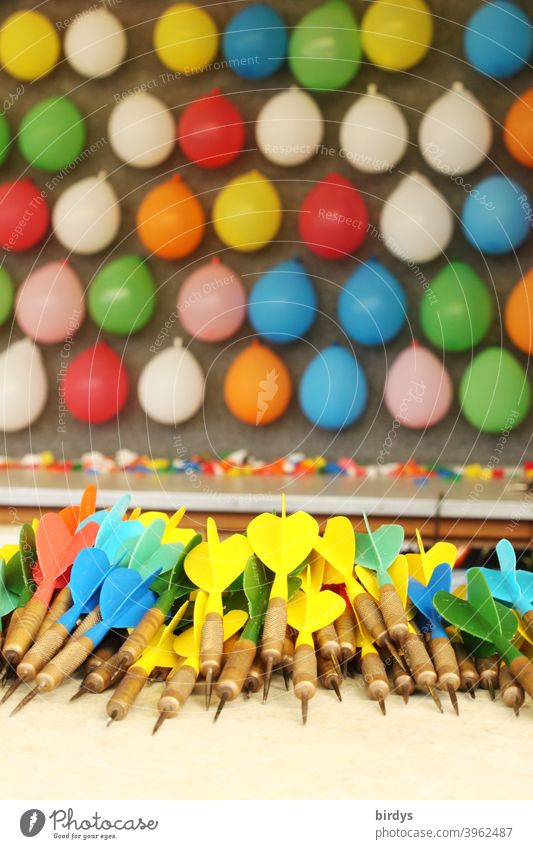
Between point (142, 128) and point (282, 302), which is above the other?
point (142, 128)

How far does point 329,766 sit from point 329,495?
151 cm

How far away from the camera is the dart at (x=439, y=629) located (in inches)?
27.3

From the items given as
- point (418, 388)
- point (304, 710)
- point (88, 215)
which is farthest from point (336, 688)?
point (88, 215)

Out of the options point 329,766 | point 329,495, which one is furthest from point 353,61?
point 329,766

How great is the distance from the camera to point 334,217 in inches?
83.8

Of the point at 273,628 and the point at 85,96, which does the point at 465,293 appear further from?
the point at 273,628

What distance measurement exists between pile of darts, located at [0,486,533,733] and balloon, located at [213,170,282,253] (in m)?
1.37

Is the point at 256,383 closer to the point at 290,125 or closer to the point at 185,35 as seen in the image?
the point at 290,125

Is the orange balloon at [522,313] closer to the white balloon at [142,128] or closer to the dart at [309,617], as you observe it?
the white balloon at [142,128]

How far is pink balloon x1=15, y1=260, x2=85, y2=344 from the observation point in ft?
7.26

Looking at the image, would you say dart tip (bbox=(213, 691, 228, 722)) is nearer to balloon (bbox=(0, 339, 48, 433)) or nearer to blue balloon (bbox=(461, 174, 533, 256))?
blue balloon (bbox=(461, 174, 533, 256))

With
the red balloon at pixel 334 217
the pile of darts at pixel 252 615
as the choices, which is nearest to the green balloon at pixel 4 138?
the red balloon at pixel 334 217

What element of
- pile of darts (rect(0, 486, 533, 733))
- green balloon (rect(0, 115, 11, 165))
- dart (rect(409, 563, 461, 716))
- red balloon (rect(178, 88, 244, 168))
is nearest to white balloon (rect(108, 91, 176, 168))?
red balloon (rect(178, 88, 244, 168))

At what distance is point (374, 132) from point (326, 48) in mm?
223
